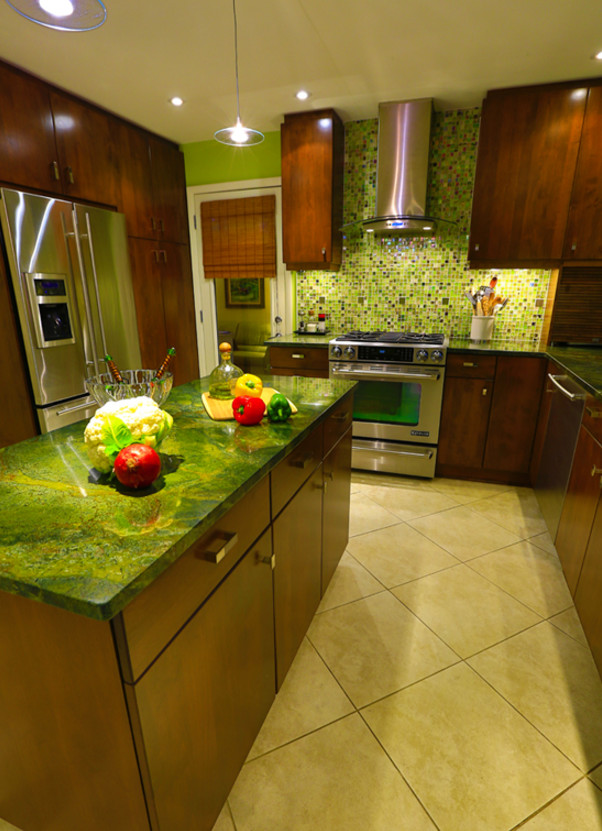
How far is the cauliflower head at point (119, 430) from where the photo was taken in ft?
3.16

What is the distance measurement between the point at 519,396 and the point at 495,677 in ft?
5.97

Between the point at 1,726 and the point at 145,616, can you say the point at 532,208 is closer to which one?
the point at 145,616

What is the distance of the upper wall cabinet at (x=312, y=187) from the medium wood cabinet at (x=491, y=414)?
1353 millimetres

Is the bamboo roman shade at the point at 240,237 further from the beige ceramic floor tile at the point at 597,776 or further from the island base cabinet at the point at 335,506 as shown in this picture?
the beige ceramic floor tile at the point at 597,776

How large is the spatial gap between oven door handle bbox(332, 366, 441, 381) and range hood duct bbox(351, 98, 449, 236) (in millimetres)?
1055

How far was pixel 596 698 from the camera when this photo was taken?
4.93 feet

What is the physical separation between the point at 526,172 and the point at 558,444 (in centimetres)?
179

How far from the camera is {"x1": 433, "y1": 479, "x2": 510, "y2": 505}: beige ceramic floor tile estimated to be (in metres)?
2.93

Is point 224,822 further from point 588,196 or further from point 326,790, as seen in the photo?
point 588,196

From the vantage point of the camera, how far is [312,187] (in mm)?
3264

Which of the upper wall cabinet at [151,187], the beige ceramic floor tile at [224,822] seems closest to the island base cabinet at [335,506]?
the beige ceramic floor tile at [224,822]

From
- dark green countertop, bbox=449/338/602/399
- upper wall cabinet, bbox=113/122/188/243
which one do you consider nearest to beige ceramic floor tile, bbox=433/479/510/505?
dark green countertop, bbox=449/338/602/399

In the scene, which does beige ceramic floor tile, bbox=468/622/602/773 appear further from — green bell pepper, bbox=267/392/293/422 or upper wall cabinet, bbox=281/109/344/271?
upper wall cabinet, bbox=281/109/344/271

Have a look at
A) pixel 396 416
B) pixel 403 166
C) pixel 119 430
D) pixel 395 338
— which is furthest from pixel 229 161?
pixel 119 430
